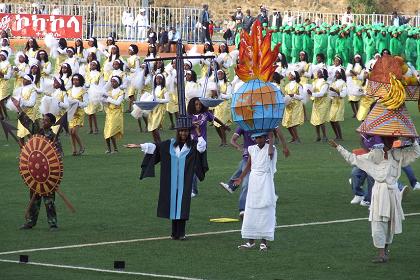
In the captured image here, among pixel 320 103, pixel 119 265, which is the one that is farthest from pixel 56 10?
pixel 119 265

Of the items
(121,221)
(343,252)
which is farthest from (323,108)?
(343,252)

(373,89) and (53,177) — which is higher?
(373,89)

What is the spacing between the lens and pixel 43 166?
55.6 feet

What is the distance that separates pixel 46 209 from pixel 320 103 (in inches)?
507

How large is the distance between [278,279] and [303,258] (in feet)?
4.52

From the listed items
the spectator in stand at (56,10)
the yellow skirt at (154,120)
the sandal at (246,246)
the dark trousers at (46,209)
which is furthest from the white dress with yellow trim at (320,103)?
the spectator in stand at (56,10)

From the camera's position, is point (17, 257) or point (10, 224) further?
point (10, 224)

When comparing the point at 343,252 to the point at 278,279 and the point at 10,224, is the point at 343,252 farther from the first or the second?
the point at 10,224

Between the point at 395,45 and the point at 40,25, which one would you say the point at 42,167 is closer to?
the point at 395,45

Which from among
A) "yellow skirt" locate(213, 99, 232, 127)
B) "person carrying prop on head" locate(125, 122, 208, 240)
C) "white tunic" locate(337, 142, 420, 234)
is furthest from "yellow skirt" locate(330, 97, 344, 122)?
"white tunic" locate(337, 142, 420, 234)

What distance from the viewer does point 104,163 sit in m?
24.8

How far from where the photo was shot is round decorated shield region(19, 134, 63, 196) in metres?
16.9

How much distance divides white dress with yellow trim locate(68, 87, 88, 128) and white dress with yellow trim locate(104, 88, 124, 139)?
49 cm

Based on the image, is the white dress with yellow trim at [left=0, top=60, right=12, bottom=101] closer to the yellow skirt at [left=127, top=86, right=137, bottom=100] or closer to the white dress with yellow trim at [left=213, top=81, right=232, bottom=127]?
the yellow skirt at [left=127, top=86, right=137, bottom=100]
